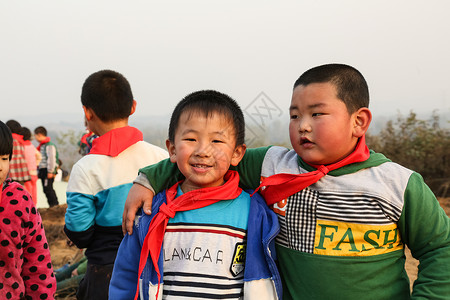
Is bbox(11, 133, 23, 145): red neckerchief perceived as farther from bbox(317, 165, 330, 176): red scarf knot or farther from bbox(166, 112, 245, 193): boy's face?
bbox(317, 165, 330, 176): red scarf knot

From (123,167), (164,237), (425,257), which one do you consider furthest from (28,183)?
(425,257)

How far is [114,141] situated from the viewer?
8.20 feet

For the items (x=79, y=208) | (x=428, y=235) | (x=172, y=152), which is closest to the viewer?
(x=428, y=235)

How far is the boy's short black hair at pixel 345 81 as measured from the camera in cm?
161

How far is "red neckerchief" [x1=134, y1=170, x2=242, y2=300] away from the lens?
1560 mm

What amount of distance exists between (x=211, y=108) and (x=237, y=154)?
8.9 inches

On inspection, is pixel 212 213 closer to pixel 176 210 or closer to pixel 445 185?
pixel 176 210

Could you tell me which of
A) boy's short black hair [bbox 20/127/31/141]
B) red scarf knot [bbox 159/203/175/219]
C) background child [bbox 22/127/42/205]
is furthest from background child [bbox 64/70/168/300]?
background child [bbox 22/127/42/205]

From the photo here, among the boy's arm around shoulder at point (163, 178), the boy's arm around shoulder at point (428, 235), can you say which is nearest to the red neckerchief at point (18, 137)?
the boy's arm around shoulder at point (163, 178)

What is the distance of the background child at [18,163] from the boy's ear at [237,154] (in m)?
7.13

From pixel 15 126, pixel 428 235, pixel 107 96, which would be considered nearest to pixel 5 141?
pixel 107 96

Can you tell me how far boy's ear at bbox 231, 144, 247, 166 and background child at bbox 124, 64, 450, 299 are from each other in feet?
0.47

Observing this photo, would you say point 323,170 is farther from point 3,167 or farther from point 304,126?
point 3,167

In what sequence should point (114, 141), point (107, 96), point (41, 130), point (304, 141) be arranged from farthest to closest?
1. point (41, 130)
2. point (107, 96)
3. point (114, 141)
4. point (304, 141)
